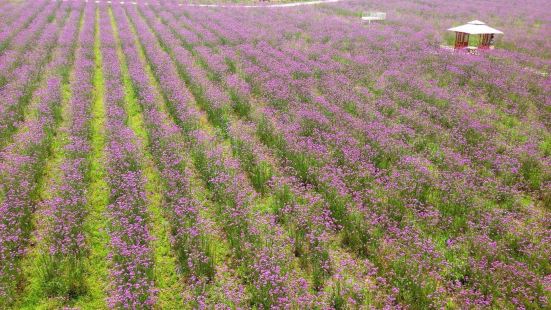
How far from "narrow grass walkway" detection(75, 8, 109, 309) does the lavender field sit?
4cm

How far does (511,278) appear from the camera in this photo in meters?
5.21

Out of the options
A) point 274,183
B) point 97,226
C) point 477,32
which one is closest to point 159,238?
point 97,226

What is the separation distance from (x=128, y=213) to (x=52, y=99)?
665cm

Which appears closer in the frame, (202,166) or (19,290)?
(19,290)

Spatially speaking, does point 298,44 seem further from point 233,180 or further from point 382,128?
point 233,180

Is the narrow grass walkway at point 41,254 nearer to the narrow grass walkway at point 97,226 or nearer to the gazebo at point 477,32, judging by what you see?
the narrow grass walkway at point 97,226

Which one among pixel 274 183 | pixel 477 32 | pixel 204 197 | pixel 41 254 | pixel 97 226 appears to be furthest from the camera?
pixel 477 32

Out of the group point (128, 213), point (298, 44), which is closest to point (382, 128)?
point (128, 213)

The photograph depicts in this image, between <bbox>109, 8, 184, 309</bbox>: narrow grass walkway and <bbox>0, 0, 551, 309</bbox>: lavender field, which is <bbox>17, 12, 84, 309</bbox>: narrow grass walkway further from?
<bbox>109, 8, 184, 309</bbox>: narrow grass walkway

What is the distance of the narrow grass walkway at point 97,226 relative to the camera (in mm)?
5328

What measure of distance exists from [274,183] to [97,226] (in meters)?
3.32

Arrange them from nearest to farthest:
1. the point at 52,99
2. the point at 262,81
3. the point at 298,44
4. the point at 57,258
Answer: the point at 57,258, the point at 52,99, the point at 262,81, the point at 298,44

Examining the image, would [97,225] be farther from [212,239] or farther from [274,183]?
[274,183]

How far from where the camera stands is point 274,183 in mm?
7629
